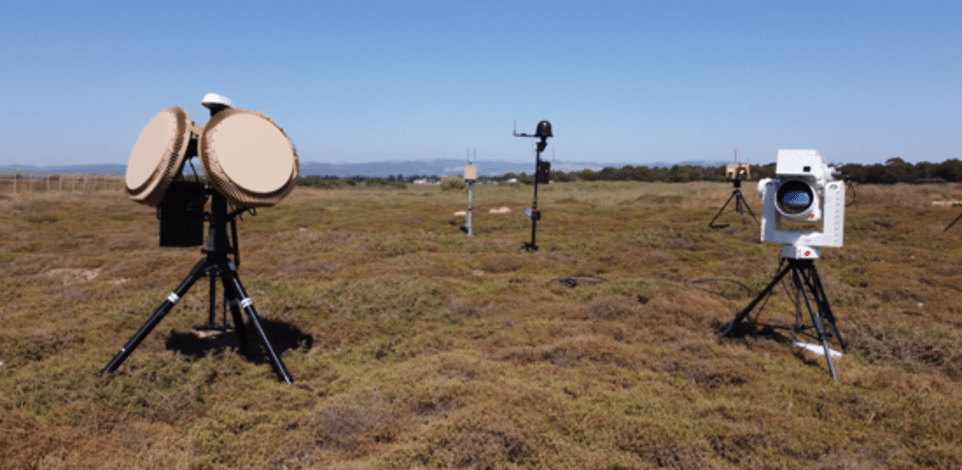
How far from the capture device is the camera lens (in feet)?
21.0

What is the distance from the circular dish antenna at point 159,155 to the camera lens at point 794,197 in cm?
671

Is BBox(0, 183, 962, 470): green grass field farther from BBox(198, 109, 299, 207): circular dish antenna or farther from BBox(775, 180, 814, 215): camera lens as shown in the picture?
BBox(198, 109, 299, 207): circular dish antenna

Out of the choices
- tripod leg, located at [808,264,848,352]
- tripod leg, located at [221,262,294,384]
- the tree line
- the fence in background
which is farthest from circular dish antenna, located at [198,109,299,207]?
the fence in background

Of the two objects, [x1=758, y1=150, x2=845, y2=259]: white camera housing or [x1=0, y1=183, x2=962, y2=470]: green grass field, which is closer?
[x1=0, y1=183, x2=962, y2=470]: green grass field

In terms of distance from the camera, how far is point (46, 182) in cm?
4647

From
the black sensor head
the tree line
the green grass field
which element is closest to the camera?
the green grass field

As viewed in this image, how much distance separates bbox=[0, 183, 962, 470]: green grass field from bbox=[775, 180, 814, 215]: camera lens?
1906 mm

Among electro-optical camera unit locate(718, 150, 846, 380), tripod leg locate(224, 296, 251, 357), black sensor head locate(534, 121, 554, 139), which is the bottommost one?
tripod leg locate(224, 296, 251, 357)

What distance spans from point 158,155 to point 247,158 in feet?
2.73

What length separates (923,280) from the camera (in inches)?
433

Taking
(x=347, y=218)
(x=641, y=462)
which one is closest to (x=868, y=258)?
(x=641, y=462)

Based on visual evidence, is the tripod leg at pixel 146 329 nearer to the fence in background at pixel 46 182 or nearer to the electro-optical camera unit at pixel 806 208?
the electro-optical camera unit at pixel 806 208

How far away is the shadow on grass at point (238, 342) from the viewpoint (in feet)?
21.2

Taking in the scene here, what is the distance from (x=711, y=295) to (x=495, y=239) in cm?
893
